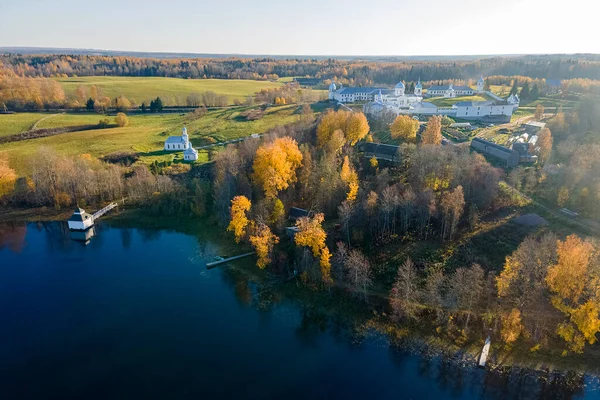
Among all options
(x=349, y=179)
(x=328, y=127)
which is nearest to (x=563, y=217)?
(x=349, y=179)

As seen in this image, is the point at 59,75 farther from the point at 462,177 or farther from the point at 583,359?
the point at 583,359

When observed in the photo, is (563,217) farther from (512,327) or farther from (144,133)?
(144,133)

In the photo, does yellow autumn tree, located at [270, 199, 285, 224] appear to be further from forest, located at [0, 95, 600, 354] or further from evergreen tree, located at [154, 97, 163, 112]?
evergreen tree, located at [154, 97, 163, 112]

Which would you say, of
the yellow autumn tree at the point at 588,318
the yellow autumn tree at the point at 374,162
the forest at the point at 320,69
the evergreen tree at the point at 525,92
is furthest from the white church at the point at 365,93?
the yellow autumn tree at the point at 588,318

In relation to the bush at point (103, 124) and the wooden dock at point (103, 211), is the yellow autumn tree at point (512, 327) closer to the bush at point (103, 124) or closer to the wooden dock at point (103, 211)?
the wooden dock at point (103, 211)

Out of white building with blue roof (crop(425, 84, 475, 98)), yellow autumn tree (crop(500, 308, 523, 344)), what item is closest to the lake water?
A: yellow autumn tree (crop(500, 308, 523, 344))

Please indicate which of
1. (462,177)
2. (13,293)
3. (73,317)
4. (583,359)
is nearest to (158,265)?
(73,317)
